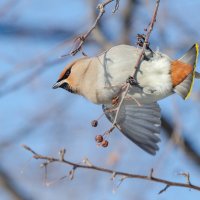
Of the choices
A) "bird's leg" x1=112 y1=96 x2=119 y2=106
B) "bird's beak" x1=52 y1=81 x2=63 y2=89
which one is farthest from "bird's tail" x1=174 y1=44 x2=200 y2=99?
"bird's beak" x1=52 y1=81 x2=63 y2=89

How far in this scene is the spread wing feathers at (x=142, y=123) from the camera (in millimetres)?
5156

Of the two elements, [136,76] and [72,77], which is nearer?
[136,76]

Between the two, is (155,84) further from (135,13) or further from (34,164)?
(34,164)

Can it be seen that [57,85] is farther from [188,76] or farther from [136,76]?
[188,76]

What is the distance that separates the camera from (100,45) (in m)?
6.95

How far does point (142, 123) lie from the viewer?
17.3 ft

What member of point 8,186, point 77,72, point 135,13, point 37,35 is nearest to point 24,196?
point 8,186

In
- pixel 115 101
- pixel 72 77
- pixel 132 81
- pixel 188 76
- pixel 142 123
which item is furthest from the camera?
pixel 142 123

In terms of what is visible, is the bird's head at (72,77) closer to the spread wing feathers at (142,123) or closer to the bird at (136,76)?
the bird at (136,76)

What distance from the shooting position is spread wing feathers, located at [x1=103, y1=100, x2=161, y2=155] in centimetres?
516

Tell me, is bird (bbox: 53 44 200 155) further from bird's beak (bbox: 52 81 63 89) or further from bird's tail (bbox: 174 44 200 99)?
bird's beak (bbox: 52 81 63 89)

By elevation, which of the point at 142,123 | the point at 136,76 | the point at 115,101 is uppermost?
the point at 136,76

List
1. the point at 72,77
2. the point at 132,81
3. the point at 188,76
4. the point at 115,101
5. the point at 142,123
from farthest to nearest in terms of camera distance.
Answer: the point at 142,123, the point at 72,77, the point at 188,76, the point at 115,101, the point at 132,81

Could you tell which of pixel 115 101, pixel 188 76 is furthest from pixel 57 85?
pixel 188 76
